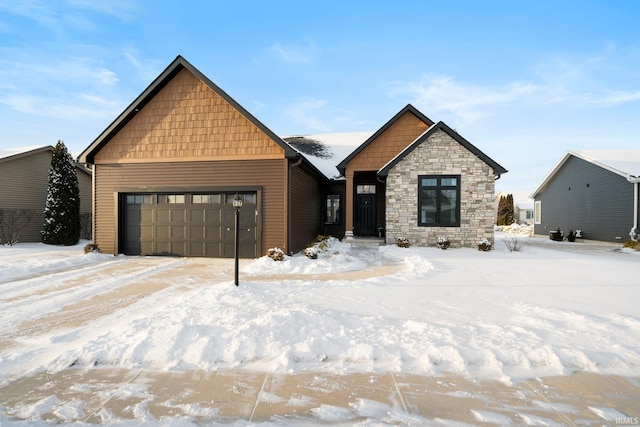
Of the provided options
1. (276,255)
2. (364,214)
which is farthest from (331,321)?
(364,214)

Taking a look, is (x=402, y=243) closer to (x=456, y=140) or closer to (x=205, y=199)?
(x=456, y=140)

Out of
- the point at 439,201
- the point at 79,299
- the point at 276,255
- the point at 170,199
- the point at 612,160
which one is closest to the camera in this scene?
the point at 79,299

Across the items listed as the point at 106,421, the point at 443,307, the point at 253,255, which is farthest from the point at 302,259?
the point at 106,421

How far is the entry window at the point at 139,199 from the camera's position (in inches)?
438

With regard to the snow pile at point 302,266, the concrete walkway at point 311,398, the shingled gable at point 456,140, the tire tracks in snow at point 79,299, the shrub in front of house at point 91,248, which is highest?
the shingled gable at point 456,140

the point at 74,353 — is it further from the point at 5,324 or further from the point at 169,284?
the point at 169,284

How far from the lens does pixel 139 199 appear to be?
36.8ft

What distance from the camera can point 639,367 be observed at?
10.2ft

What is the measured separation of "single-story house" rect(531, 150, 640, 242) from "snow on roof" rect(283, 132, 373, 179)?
1299cm

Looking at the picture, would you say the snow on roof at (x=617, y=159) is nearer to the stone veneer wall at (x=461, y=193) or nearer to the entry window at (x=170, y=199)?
the stone veneer wall at (x=461, y=193)

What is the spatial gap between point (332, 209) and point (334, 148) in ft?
14.9

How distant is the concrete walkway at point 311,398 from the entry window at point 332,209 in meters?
13.0

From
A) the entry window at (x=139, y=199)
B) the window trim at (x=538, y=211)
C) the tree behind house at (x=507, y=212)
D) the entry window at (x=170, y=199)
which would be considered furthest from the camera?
the tree behind house at (x=507, y=212)

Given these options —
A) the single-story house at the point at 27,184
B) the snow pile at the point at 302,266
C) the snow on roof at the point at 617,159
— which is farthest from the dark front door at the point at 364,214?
the single-story house at the point at 27,184
